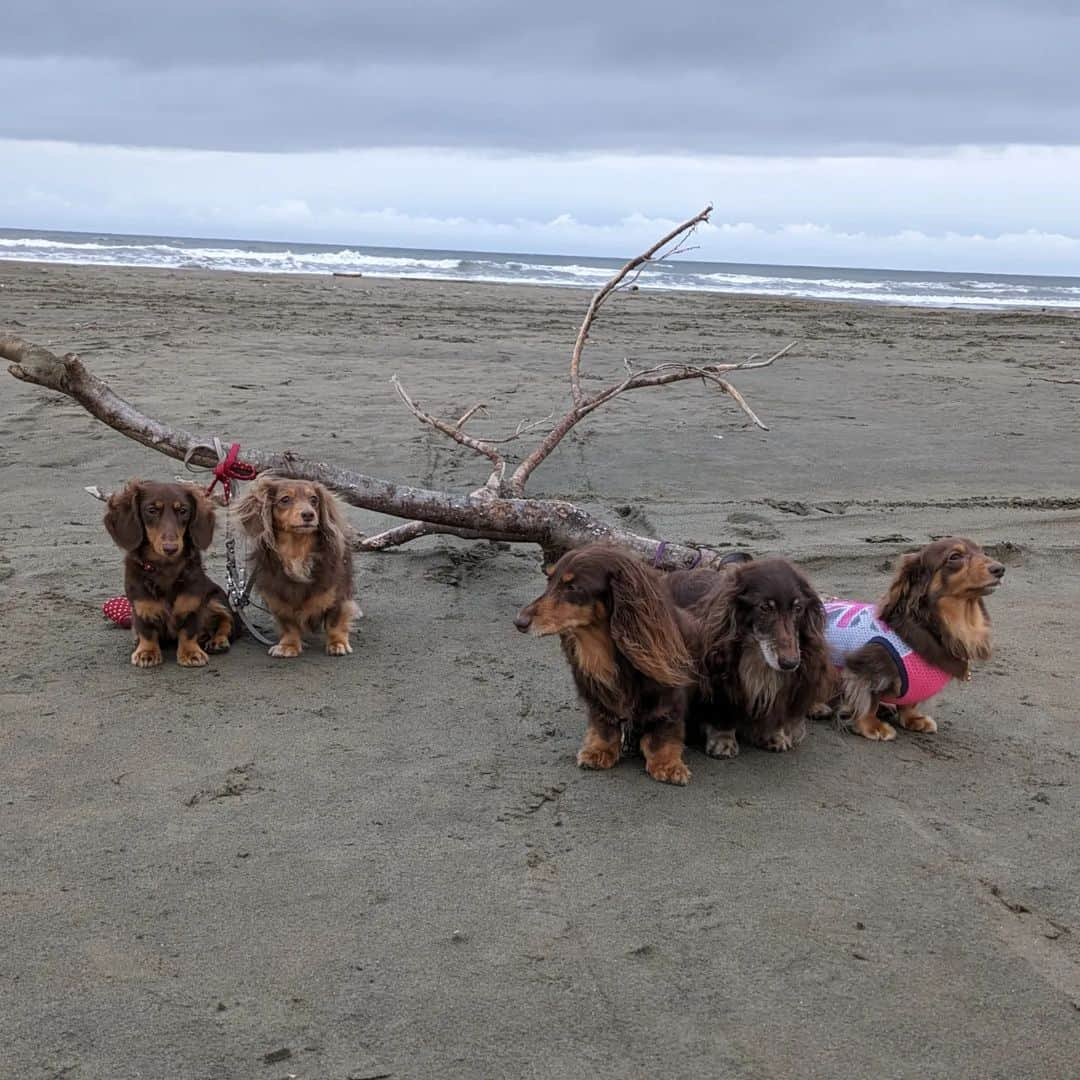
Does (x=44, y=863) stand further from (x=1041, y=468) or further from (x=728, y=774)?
(x=1041, y=468)

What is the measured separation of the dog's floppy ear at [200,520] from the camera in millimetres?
4988

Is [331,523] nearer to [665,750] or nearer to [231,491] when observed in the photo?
[231,491]

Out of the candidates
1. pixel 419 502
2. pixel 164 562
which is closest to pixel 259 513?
pixel 164 562

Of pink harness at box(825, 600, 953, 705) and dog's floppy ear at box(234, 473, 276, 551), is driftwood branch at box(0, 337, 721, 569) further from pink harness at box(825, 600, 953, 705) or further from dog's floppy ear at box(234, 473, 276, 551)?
pink harness at box(825, 600, 953, 705)

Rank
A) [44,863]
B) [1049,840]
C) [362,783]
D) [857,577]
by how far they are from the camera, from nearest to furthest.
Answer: [44,863] < [1049,840] < [362,783] < [857,577]

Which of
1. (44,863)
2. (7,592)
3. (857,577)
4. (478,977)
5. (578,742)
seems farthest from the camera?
(857,577)

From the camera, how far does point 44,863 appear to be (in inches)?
131

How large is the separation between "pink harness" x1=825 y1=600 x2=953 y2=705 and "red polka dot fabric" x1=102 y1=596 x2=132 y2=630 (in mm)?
3146

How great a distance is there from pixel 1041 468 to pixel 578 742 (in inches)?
250

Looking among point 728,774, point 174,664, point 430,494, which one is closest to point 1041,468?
point 430,494

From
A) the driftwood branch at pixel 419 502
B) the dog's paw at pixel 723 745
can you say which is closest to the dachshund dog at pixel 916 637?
the dog's paw at pixel 723 745

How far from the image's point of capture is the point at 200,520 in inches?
197

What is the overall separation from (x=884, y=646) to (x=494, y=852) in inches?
74.1

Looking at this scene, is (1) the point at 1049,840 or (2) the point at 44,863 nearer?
(2) the point at 44,863
